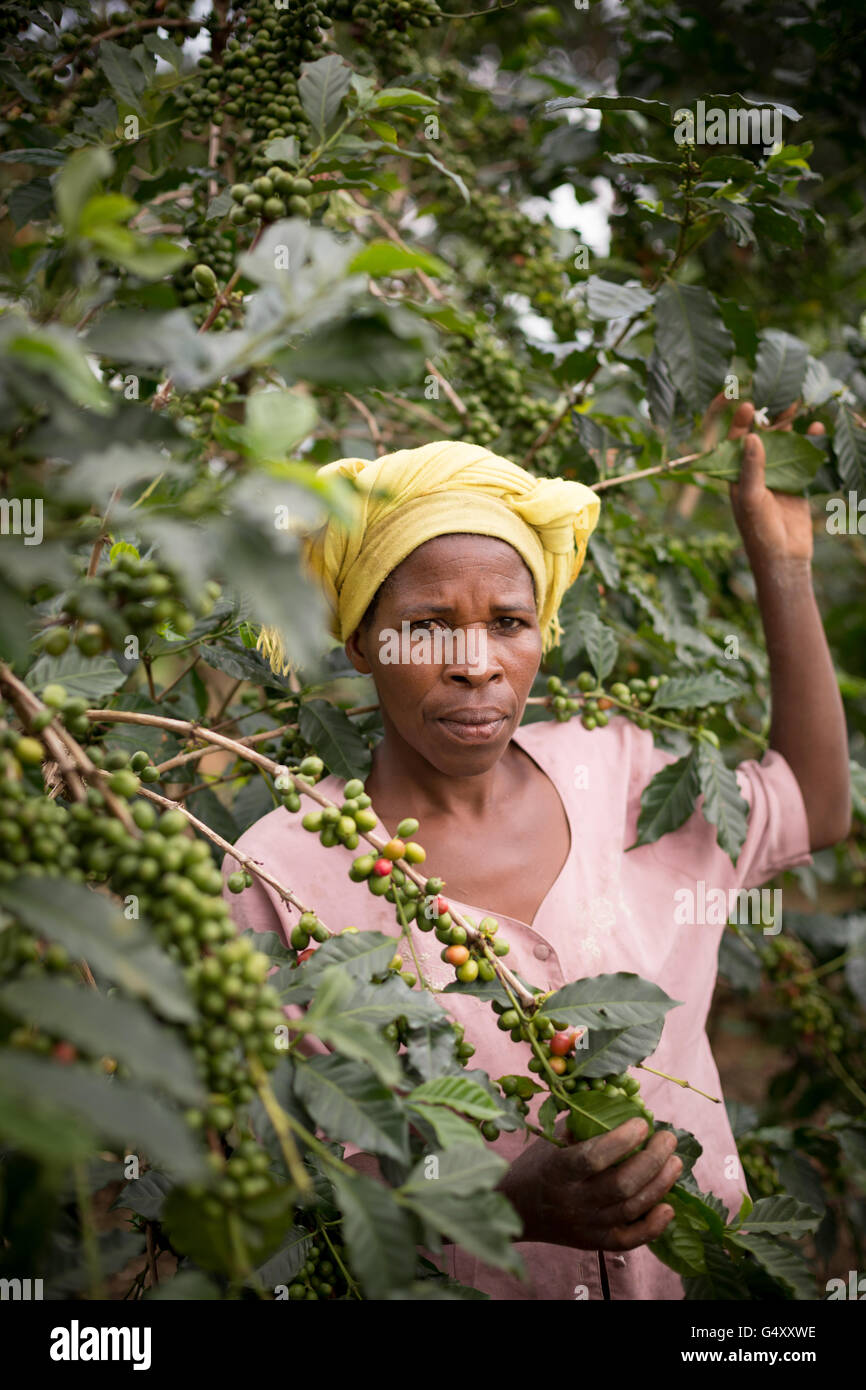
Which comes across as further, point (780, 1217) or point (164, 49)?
point (164, 49)

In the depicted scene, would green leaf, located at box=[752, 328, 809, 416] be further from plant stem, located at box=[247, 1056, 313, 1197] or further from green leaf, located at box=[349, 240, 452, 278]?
plant stem, located at box=[247, 1056, 313, 1197]

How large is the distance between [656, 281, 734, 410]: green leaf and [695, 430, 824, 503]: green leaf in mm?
156

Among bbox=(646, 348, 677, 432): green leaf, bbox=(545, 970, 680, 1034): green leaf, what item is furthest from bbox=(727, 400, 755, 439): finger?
bbox=(545, 970, 680, 1034): green leaf

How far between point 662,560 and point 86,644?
1763mm

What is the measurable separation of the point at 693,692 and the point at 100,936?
55.5 inches

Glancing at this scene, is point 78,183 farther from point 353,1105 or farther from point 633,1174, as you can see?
point 633,1174

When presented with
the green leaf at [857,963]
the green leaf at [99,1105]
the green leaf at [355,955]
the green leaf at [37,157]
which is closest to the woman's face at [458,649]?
the green leaf at [355,955]

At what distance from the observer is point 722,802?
1746 mm

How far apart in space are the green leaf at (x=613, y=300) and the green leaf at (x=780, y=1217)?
1.61 metres

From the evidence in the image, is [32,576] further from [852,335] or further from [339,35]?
[339,35]

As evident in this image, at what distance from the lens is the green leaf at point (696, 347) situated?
1849mm

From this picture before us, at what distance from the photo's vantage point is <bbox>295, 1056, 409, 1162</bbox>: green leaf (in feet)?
3.13

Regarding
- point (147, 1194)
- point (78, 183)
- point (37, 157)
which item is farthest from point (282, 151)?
point (147, 1194)
